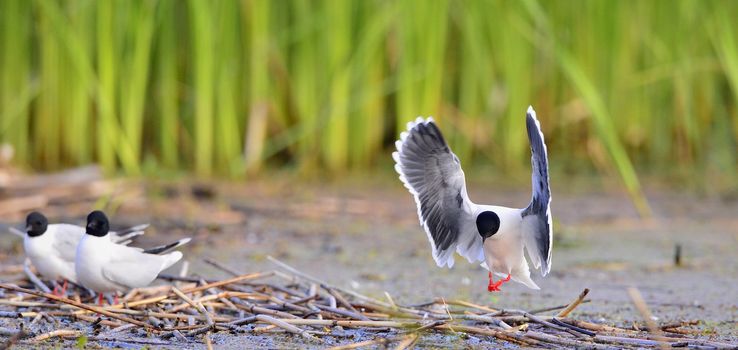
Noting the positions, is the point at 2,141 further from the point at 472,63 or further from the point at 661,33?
the point at 661,33

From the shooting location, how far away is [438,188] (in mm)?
4156

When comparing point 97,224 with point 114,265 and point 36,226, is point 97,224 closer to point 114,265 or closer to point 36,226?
point 114,265

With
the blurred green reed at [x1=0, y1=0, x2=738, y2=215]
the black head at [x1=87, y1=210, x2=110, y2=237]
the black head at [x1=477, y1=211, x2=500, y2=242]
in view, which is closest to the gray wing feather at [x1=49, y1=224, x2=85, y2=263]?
the black head at [x1=87, y1=210, x2=110, y2=237]

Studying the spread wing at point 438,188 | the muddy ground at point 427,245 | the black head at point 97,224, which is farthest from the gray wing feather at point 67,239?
the spread wing at point 438,188

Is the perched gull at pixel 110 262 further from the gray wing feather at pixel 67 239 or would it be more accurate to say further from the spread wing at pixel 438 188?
the spread wing at pixel 438 188

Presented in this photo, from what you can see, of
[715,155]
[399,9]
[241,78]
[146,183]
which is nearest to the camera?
[146,183]

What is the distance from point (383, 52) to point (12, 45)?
8.79ft

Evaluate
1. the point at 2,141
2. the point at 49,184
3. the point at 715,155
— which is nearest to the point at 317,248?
the point at 49,184

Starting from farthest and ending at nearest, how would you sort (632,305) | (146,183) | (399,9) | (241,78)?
(241,78)
(399,9)
(146,183)
(632,305)

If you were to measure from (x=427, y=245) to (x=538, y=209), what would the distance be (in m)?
2.58

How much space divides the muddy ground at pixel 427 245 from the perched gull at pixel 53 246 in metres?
0.86

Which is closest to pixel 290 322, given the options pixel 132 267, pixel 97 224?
pixel 132 267

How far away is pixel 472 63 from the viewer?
28.7 ft

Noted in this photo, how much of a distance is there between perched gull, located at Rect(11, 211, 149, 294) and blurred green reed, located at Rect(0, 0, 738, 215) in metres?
2.89
